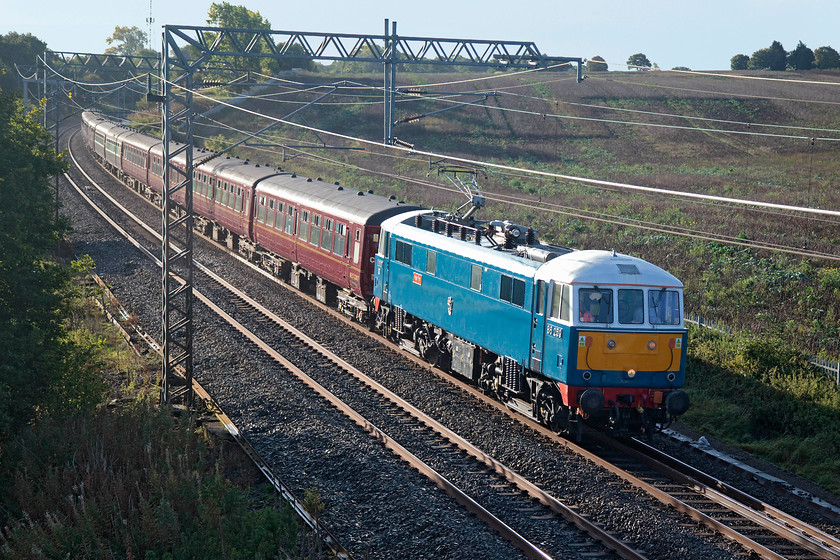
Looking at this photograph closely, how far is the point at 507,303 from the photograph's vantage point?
16.0 m

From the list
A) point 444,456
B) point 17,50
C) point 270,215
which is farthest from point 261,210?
point 17,50

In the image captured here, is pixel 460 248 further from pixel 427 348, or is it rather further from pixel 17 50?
pixel 17 50

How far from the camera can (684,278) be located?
87.5 ft

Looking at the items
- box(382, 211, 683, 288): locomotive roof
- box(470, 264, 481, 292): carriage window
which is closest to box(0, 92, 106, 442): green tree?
box(470, 264, 481, 292): carriage window

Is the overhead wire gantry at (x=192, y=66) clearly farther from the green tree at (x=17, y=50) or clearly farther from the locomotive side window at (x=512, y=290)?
the green tree at (x=17, y=50)

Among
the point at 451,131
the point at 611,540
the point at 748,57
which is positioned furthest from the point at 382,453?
the point at 748,57

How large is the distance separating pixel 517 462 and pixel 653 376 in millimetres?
2787

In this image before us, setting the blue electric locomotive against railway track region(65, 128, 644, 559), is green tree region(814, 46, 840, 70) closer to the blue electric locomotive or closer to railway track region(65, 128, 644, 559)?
railway track region(65, 128, 644, 559)

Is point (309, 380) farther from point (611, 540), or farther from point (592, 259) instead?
point (611, 540)

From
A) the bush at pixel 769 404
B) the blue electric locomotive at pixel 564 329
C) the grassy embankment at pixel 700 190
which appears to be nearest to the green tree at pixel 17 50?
the grassy embankment at pixel 700 190

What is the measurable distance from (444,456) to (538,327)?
282cm

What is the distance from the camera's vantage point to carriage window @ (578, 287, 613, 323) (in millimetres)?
14219

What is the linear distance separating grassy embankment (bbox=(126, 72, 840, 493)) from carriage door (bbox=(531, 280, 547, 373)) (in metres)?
3.85

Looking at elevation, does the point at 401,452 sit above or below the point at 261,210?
below
